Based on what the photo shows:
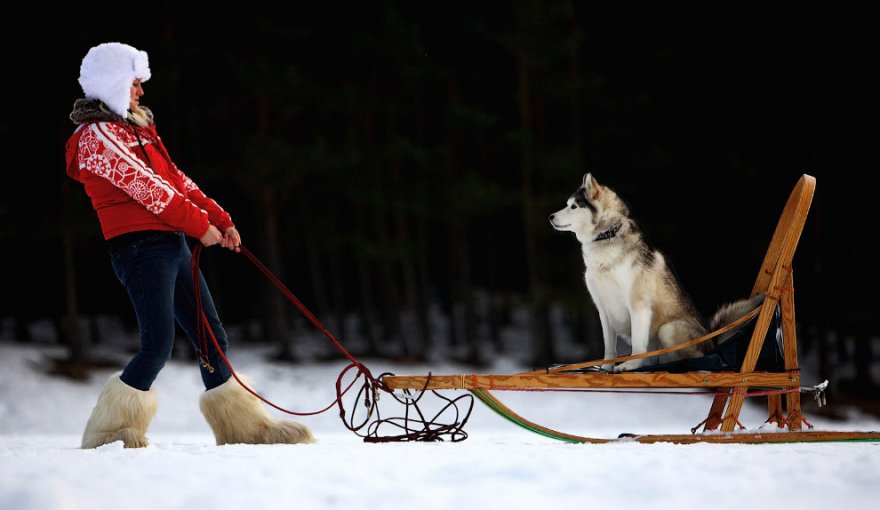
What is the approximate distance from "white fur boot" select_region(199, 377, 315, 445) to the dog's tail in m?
2.25

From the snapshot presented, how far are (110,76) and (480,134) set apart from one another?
12.9 meters

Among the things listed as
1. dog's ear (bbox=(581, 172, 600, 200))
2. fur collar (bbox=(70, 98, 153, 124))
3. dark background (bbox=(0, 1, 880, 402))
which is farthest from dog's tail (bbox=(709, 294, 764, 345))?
dark background (bbox=(0, 1, 880, 402))

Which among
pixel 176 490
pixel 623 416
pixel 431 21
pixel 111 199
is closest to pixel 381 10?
pixel 431 21

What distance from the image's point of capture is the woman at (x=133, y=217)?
366cm

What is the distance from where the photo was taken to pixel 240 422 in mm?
4051

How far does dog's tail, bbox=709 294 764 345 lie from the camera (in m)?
4.13

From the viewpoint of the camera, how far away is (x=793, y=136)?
13.2 m

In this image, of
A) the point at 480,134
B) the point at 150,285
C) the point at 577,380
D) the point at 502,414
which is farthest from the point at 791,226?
the point at 480,134

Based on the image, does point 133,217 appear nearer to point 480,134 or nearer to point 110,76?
point 110,76

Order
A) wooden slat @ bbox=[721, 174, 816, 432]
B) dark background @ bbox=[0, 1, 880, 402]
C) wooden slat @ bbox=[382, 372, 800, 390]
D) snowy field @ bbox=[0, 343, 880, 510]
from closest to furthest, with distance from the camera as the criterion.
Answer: snowy field @ bbox=[0, 343, 880, 510]
wooden slat @ bbox=[382, 372, 800, 390]
wooden slat @ bbox=[721, 174, 816, 432]
dark background @ bbox=[0, 1, 880, 402]

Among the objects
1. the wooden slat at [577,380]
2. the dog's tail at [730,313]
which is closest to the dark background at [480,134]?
the dog's tail at [730,313]

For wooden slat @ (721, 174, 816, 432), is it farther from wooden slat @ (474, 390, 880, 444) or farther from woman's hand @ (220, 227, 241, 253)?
woman's hand @ (220, 227, 241, 253)

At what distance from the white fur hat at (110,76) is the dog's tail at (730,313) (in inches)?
128

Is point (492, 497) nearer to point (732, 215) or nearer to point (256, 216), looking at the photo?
point (732, 215)
